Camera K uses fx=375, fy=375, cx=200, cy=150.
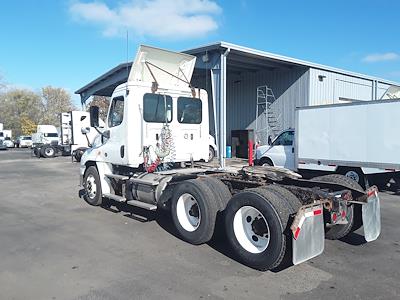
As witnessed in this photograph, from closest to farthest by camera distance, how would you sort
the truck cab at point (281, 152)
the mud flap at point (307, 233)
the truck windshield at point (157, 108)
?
the mud flap at point (307, 233), the truck windshield at point (157, 108), the truck cab at point (281, 152)

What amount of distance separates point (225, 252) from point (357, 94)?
22207mm

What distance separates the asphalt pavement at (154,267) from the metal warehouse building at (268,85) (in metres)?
11.3

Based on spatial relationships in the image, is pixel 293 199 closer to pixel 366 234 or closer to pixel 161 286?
pixel 366 234

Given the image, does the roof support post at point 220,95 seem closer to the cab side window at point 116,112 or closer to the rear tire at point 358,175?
the rear tire at point 358,175

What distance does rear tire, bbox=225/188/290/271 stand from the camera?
4562 millimetres

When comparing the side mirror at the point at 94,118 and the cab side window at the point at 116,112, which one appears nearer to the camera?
Result: the cab side window at the point at 116,112

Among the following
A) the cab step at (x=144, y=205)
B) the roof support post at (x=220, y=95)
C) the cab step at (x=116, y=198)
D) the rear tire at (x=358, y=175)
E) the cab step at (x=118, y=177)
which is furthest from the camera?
the roof support post at (x=220, y=95)

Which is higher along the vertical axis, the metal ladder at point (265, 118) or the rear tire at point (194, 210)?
the metal ladder at point (265, 118)

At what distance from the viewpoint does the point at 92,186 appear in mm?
8953

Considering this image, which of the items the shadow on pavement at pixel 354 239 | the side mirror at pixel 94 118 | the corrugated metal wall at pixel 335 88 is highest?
the corrugated metal wall at pixel 335 88

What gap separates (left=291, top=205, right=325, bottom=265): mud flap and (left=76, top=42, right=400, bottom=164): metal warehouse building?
12812 mm

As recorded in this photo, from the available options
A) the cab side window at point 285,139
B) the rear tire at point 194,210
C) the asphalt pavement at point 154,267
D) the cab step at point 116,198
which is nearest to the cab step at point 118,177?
the cab step at point 116,198

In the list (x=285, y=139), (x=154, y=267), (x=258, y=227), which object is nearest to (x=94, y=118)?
(x=154, y=267)

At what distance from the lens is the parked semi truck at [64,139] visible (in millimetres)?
25516
